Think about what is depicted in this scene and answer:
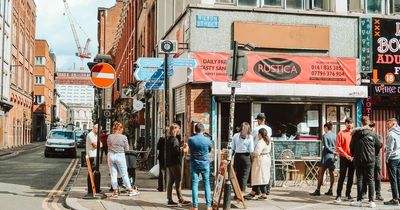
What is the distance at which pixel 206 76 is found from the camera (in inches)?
566

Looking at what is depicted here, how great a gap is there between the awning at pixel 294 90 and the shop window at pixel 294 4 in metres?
2.59

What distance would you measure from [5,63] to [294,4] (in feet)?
138

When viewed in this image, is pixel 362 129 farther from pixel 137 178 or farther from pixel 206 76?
pixel 137 178

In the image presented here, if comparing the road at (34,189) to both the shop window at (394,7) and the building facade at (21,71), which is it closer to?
the shop window at (394,7)

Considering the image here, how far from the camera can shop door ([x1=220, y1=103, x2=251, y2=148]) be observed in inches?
577

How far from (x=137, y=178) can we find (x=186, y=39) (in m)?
5.24

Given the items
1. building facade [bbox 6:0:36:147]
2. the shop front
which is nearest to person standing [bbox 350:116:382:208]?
the shop front

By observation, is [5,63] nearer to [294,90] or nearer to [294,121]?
[294,121]

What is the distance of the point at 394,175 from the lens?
11320mm

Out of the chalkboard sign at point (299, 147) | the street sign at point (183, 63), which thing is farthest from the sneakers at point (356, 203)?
the street sign at point (183, 63)

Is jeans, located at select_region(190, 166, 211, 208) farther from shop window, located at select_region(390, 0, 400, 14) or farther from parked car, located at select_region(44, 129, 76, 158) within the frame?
parked car, located at select_region(44, 129, 76, 158)

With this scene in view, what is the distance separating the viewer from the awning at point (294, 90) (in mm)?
14102

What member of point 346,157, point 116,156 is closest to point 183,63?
point 116,156

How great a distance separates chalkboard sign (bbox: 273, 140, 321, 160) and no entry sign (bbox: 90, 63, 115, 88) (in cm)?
501
